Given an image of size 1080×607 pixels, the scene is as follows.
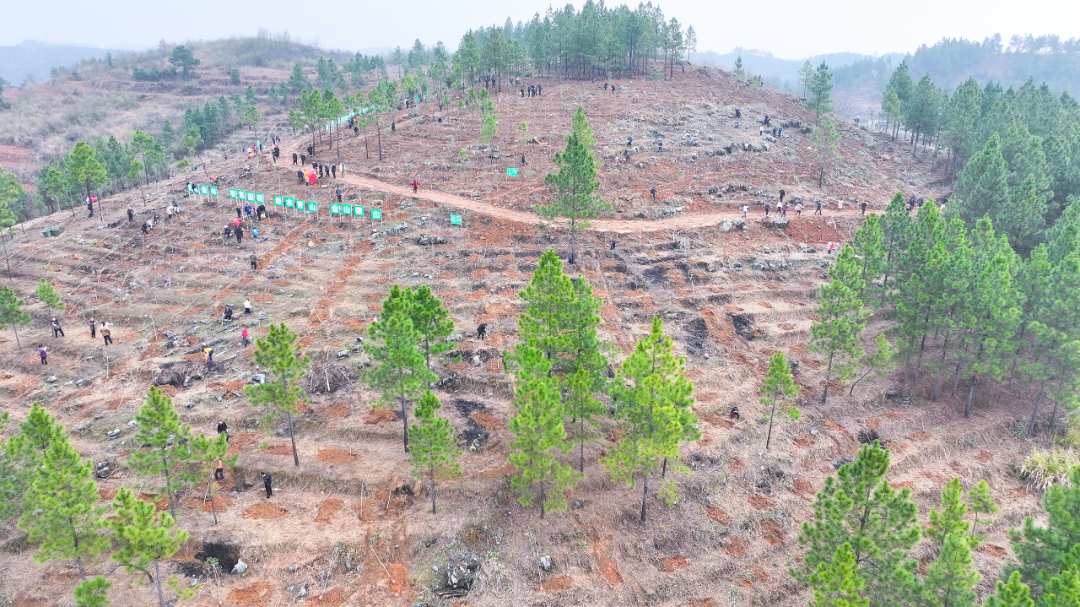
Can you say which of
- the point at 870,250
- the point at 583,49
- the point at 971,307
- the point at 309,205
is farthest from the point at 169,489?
the point at 583,49

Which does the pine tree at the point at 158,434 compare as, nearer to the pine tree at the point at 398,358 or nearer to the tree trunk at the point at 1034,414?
the pine tree at the point at 398,358

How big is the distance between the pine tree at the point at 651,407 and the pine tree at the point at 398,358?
11.3 metres

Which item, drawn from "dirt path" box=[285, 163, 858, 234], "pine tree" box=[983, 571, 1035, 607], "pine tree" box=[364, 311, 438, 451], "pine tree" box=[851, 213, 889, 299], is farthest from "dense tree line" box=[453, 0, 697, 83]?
"pine tree" box=[983, 571, 1035, 607]

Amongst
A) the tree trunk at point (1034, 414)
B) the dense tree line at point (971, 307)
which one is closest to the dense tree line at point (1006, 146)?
the dense tree line at point (971, 307)

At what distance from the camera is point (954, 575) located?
72.4ft

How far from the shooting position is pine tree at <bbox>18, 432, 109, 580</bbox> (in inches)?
947

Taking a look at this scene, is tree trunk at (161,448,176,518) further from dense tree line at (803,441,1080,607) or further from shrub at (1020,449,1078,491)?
shrub at (1020,449,1078,491)

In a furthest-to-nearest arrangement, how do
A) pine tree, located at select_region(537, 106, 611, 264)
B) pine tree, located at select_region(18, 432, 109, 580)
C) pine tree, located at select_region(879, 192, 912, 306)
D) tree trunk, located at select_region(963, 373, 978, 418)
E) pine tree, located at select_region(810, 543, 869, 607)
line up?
pine tree, located at select_region(537, 106, 611, 264), pine tree, located at select_region(879, 192, 912, 306), tree trunk, located at select_region(963, 373, 978, 418), pine tree, located at select_region(18, 432, 109, 580), pine tree, located at select_region(810, 543, 869, 607)

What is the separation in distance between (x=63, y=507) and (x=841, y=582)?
31985mm

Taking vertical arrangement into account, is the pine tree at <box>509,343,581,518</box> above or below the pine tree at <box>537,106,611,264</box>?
below

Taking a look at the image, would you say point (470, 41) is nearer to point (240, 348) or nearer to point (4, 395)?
point (240, 348)

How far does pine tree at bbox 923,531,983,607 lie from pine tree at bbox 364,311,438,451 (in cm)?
2552

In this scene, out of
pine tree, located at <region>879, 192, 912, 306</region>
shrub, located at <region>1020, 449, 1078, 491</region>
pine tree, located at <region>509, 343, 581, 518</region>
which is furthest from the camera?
pine tree, located at <region>879, 192, 912, 306</region>

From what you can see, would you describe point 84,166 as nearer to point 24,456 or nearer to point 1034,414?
point 24,456
